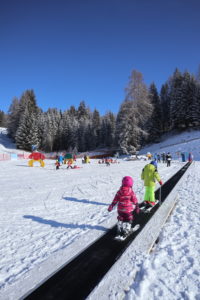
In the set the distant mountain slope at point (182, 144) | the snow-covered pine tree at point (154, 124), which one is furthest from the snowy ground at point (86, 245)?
the snow-covered pine tree at point (154, 124)

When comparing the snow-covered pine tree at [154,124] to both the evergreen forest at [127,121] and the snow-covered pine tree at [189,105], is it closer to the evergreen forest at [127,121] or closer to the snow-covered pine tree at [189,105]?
the evergreen forest at [127,121]

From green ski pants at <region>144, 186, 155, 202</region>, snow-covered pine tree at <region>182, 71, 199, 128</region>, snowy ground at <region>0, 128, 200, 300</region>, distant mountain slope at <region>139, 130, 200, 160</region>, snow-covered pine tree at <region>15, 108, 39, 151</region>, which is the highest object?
snow-covered pine tree at <region>182, 71, 199, 128</region>

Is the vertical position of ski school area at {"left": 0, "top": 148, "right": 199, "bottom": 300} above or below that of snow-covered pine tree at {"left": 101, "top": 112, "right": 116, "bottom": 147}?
below

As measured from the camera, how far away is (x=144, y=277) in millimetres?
3078

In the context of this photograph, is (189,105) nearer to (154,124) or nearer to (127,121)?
(154,124)

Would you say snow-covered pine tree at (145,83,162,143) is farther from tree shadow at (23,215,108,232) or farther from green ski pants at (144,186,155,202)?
tree shadow at (23,215,108,232)

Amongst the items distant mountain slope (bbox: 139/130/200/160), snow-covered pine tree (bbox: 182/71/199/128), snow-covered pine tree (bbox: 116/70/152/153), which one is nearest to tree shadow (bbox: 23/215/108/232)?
snow-covered pine tree (bbox: 116/70/152/153)

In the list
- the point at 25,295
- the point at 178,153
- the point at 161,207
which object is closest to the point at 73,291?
the point at 25,295

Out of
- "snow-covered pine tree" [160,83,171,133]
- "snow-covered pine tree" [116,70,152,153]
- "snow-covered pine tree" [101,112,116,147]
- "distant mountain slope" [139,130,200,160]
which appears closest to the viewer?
"snow-covered pine tree" [116,70,152,153]

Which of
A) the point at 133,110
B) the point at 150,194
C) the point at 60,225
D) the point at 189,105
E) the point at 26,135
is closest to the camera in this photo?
the point at 60,225

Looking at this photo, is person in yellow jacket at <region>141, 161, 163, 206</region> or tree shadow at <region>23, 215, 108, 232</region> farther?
person in yellow jacket at <region>141, 161, 163, 206</region>

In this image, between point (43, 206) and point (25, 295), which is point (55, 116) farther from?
point (25, 295)

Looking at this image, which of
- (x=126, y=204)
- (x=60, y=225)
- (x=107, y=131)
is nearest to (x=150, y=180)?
(x=126, y=204)

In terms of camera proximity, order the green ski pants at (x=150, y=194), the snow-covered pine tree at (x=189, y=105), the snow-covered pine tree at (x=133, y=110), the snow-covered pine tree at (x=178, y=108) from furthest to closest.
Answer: the snow-covered pine tree at (x=178, y=108), the snow-covered pine tree at (x=189, y=105), the snow-covered pine tree at (x=133, y=110), the green ski pants at (x=150, y=194)
